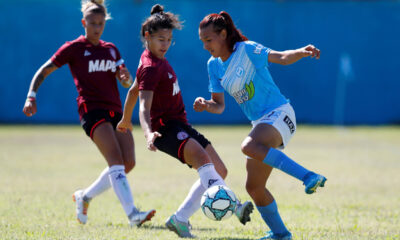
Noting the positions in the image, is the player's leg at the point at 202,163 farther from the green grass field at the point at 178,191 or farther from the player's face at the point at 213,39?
the player's face at the point at 213,39

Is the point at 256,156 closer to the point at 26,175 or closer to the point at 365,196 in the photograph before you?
the point at 365,196

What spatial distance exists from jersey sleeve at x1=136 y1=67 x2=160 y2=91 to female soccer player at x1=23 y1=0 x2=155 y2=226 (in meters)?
0.91

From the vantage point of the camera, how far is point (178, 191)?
27.7 ft

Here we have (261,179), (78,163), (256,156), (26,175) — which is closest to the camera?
(256,156)

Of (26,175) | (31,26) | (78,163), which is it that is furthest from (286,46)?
(26,175)

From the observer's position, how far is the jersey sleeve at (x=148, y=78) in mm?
5316

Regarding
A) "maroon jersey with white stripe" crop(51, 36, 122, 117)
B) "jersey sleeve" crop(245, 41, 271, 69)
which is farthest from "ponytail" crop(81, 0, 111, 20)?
"jersey sleeve" crop(245, 41, 271, 69)

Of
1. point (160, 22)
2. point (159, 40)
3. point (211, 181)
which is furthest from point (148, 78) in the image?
point (211, 181)

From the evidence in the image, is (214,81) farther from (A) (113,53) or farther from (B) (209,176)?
(A) (113,53)

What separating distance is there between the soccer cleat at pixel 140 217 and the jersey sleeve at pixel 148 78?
117cm

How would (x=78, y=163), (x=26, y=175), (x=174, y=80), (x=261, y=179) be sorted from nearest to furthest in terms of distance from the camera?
(x=261, y=179)
(x=174, y=80)
(x=26, y=175)
(x=78, y=163)

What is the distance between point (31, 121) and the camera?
2334cm

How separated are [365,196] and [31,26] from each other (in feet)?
58.1

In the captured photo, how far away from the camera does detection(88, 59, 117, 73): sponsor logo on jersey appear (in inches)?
248
